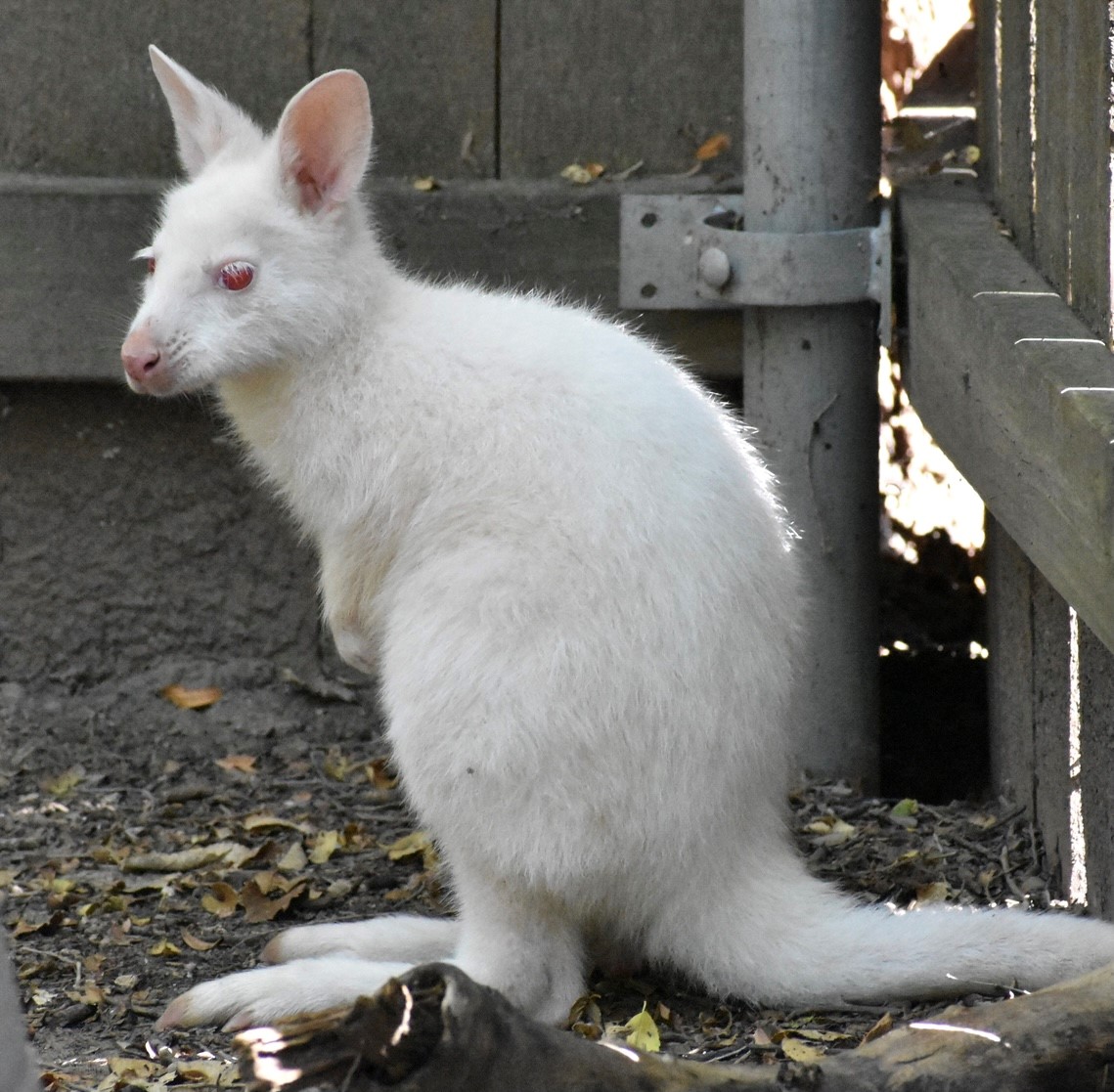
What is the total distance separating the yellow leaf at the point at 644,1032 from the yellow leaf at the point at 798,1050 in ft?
0.73

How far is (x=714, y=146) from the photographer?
14.0ft

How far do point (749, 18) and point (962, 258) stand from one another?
91cm

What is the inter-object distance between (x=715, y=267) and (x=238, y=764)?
73.5 inches

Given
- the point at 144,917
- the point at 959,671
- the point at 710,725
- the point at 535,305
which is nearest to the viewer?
the point at 710,725

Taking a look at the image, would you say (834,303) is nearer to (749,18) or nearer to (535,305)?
(749,18)

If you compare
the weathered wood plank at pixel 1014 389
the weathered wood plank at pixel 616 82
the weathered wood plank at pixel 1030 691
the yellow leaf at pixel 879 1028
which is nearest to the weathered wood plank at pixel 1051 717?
the weathered wood plank at pixel 1030 691

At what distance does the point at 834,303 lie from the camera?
3.91 meters

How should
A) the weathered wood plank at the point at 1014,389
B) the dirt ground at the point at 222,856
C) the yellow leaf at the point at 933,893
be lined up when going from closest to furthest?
the weathered wood plank at the point at 1014,389 → the dirt ground at the point at 222,856 → the yellow leaf at the point at 933,893

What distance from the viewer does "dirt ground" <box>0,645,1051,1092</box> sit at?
2.97m

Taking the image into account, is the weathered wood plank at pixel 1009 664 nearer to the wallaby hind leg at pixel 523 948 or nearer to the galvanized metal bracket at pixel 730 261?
the galvanized metal bracket at pixel 730 261

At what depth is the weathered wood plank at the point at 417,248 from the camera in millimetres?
4223

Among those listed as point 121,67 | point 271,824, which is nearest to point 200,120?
point 121,67

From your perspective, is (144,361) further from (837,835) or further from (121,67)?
(837,835)

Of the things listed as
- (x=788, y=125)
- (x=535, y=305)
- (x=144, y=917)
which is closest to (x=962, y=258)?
(x=788, y=125)
